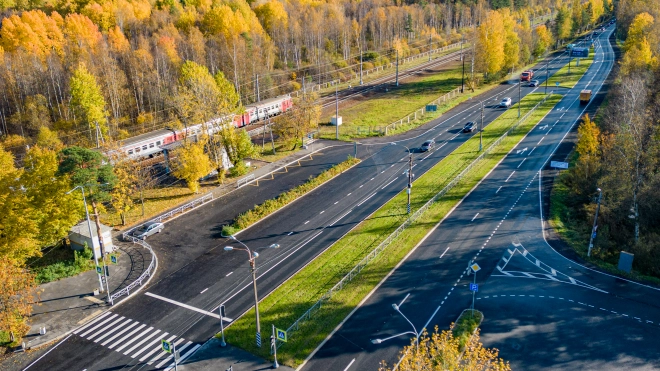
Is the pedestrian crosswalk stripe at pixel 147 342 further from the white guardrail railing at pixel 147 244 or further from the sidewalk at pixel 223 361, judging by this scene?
the white guardrail railing at pixel 147 244

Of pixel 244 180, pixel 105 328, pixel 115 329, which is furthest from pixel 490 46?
pixel 105 328

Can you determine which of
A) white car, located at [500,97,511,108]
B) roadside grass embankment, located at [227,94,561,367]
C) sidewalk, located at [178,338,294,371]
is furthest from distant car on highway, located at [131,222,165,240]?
white car, located at [500,97,511,108]

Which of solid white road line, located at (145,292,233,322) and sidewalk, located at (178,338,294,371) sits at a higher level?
solid white road line, located at (145,292,233,322)

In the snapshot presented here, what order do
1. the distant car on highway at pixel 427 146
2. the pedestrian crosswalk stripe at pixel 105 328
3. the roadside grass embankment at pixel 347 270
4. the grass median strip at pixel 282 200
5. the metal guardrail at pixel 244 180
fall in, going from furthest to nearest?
the distant car on highway at pixel 427 146 < the metal guardrail at pixel 244 180 < the grass median strip at pixel 282 200 < the pedestrian crosswalk stripe at pixel 105 328 < the roadside grass embankment at pixel 347 270

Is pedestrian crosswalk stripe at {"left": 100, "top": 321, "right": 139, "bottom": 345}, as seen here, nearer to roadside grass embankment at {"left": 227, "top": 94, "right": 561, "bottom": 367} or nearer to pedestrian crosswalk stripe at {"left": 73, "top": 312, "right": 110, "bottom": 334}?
pedestrian crosswalk stripe at {"left": 73, "top": 312, "right": 110, "bottom": 334}

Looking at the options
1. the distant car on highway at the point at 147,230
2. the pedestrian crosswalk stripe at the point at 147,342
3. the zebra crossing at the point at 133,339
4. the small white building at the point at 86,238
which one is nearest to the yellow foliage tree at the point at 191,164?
the distant car on highway at the point at 147,230

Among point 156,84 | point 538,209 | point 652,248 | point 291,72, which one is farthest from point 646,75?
point 156,84

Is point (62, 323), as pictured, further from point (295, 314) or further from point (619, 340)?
point (619, 340)
